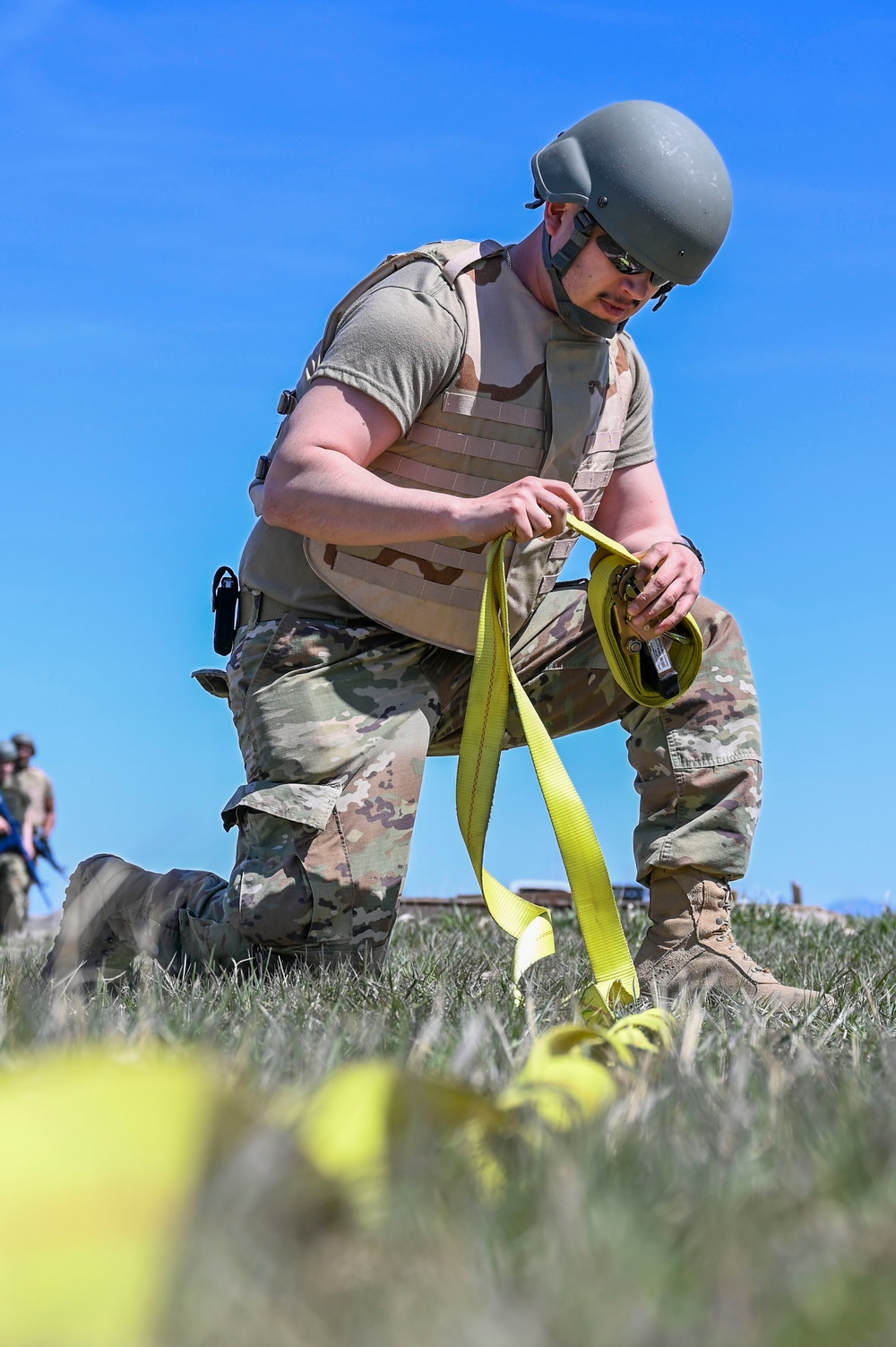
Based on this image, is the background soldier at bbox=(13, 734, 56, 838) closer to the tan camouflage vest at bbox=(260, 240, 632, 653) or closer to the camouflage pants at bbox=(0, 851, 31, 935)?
the camouflage pants at bbox=(0, 851, 31, 935)

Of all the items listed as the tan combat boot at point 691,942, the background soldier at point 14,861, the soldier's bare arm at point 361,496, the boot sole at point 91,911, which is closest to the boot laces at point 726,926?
the tan combat boot at point 691,942

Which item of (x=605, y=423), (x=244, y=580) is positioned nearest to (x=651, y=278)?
(x=605, y=423)

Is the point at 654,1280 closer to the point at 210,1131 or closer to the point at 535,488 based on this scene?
the point at 210,1131

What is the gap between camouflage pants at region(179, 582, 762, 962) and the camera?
3541 millimetres

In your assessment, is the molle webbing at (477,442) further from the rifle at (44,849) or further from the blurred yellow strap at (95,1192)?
the rifle at (44,849)

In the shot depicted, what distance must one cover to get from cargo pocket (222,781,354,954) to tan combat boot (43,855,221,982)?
0.28m

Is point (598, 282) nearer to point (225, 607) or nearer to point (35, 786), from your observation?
point (225, 607)

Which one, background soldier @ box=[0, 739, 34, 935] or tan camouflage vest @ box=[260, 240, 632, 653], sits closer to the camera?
tan camouflage vest @ box=[260, 240, 632, 653]

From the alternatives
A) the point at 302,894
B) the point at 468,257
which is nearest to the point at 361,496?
the point at 468,257

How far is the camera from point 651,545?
12.1 ft

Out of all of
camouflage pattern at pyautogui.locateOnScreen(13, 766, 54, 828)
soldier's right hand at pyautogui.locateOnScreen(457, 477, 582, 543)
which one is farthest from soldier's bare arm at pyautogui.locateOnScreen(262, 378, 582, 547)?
camouflage pattern at pyautogui.locateOnScreen(13, 766, 54, 828)

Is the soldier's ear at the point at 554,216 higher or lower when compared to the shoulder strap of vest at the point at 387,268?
higher

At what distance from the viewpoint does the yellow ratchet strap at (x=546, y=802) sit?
281cm

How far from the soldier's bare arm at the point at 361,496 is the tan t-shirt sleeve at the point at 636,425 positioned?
718 mm
